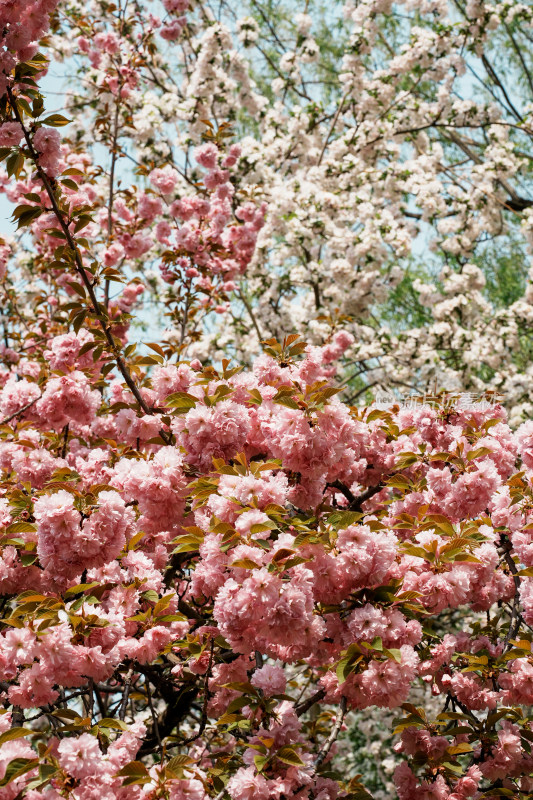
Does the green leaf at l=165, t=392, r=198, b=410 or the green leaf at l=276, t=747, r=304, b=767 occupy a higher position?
the green leaf at l=165, t=392, r=198, b=410

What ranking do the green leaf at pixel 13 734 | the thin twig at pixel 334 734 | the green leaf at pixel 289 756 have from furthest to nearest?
the thin twig at pixel 334 734, the green leaf at pixel 289 756, the green leaf at pixel 13 734

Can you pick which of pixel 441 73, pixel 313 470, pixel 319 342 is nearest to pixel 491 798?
pixel 313 470

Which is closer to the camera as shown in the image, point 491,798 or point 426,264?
point 491,798

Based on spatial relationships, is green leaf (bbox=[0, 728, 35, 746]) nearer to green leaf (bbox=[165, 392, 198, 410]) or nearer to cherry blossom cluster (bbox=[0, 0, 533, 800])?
cherry blossom cluster (bbox=[0, 0, 533, 800])

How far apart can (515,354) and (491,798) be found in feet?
17.7

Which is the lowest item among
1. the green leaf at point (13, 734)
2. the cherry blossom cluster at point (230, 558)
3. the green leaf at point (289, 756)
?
the green leaf at point (289, 756)

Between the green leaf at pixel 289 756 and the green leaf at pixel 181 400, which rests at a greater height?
the green leaf at pixel 181 400

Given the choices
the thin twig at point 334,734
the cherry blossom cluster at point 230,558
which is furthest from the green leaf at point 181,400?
the thin twig at point 334,734

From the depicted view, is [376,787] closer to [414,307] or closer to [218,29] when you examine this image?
[414,307]

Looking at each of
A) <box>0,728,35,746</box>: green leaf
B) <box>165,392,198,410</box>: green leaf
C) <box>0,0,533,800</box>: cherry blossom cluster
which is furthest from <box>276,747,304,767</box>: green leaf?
<box>165,392,198,410</box>: green leaf

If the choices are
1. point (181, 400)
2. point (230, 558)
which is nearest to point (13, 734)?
point (230, 558)

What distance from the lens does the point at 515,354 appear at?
7277mm

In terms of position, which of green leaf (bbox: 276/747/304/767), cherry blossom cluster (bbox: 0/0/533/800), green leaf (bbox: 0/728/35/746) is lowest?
green leaf (bbox: 276/747/304/767)

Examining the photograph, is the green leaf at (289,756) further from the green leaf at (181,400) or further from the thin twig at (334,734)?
the green leaf at (181,400)
